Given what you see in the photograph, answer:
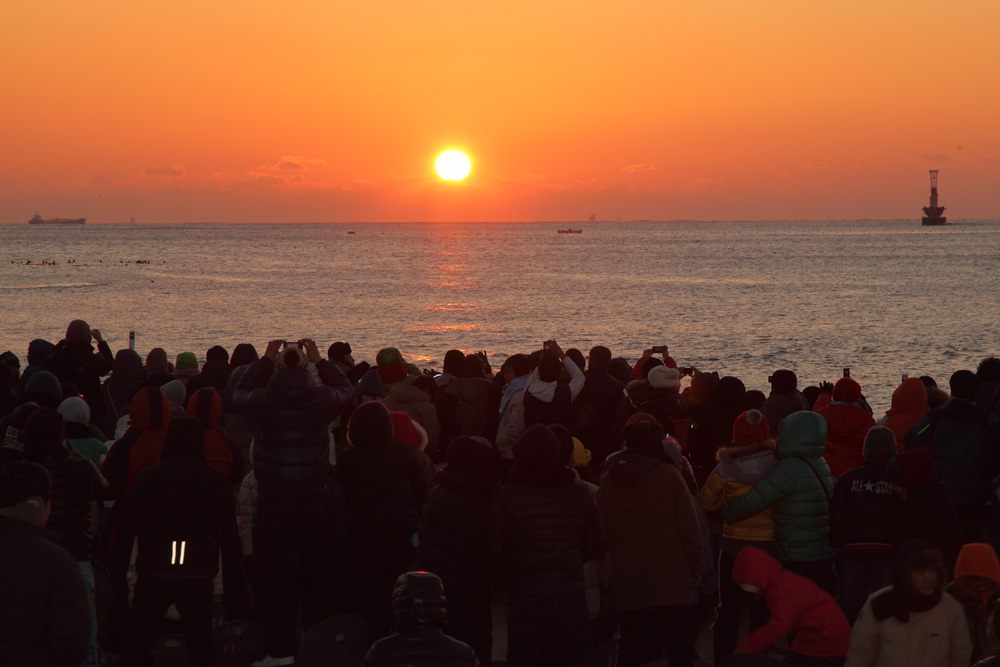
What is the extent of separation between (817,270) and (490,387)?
312ft

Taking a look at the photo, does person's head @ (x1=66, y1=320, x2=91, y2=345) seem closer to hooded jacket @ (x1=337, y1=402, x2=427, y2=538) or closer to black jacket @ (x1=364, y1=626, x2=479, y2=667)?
hooded jacket @ (x1=337, y1=402, x2=427, y2=538)

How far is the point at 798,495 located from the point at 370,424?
2650 millimetres

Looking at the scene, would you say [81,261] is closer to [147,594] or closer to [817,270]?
[817,270]

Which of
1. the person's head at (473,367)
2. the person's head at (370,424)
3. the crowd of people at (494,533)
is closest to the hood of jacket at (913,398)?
the crowd of people at (494,533)

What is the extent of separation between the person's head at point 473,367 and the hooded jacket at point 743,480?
3.52m

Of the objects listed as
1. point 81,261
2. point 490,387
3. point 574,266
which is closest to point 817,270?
point 574,266

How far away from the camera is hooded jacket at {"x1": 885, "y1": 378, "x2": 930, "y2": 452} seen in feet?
26.3

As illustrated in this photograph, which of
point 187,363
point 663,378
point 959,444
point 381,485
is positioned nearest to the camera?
point 381,485

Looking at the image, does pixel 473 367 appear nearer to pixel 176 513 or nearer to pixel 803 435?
pixel 803 435

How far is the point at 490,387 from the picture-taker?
355 inches

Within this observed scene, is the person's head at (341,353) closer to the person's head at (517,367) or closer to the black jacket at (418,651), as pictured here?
the person's head at (517,367)

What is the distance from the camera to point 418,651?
3.53m

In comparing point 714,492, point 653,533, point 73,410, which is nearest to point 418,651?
point 653,533

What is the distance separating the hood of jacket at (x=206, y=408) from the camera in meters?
6.14
